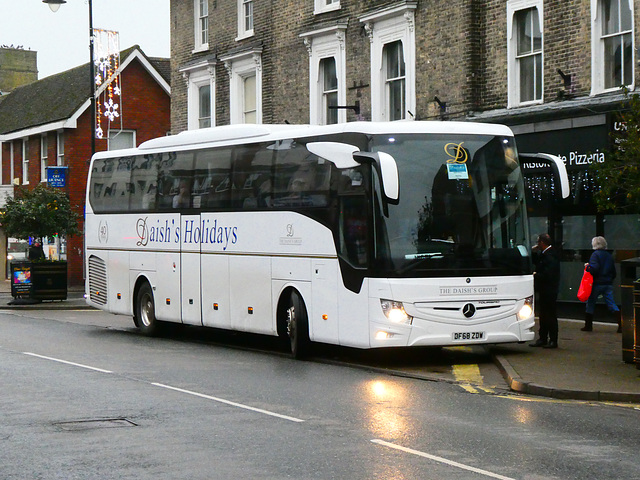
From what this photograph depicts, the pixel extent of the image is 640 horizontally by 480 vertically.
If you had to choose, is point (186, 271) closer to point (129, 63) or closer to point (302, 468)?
point (302, 468)

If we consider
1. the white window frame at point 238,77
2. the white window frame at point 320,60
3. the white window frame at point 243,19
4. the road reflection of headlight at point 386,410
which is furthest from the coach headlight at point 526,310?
the white window frame at point 243,19

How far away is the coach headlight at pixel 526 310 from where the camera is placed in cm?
1496

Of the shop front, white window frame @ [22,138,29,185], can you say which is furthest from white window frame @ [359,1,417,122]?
white window frame @ [22,138,29,185]

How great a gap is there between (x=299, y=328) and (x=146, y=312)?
5639 mm

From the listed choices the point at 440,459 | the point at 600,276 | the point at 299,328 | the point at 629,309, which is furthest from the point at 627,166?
the point at 440,459

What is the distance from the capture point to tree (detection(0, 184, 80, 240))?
3234 cm

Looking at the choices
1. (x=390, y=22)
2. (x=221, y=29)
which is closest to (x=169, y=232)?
(x=390, y=22)

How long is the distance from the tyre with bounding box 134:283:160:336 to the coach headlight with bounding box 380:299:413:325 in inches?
274

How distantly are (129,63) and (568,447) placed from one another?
39019 mm

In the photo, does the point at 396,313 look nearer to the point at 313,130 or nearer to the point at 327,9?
the point at 313,130

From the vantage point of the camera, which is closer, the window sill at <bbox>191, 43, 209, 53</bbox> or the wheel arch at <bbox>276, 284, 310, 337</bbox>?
the wheel arch at <bbox>276, 284, 310, 337</bbox>

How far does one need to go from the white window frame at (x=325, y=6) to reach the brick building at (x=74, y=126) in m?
15.0

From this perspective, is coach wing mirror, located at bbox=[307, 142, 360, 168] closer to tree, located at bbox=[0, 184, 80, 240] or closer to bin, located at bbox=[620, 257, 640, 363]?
bin, located at bbox=[620, 257, 640, 363]

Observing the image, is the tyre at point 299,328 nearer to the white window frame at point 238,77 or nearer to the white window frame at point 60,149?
the white window frame at point 238,77
